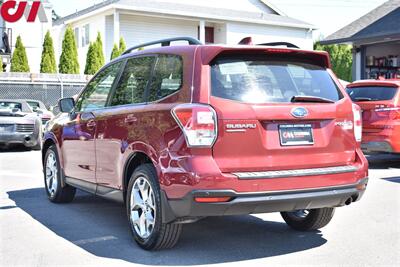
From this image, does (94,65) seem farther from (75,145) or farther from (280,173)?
(280,173)

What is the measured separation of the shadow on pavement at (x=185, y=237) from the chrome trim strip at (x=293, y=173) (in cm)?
82

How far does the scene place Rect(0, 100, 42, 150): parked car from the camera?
14.1m

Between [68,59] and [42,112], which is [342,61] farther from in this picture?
[42,112]

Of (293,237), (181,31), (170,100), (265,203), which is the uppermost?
(181,31)

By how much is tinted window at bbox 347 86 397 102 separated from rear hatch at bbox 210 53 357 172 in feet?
17.7

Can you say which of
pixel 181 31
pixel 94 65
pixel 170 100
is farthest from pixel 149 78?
pixel 181 31

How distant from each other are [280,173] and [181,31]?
95.6 feet

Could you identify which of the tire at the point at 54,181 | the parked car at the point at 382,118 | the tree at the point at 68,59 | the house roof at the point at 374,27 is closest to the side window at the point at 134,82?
the tire at the point at 54,181

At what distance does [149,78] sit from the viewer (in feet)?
17.5

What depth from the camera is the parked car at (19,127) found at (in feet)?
46.4

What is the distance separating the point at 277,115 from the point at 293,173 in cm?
50

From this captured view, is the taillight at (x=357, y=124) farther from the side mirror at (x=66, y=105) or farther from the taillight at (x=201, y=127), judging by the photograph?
the side mirror at (x=66, y=105)

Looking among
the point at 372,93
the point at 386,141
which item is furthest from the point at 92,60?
the point at 386,141

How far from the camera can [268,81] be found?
485 centimetres
